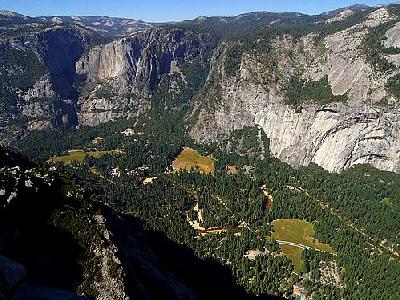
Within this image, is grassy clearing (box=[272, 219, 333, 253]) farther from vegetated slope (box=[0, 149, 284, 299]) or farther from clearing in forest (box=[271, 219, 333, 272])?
vegetated slope (box=[0, 149, 284, 299])

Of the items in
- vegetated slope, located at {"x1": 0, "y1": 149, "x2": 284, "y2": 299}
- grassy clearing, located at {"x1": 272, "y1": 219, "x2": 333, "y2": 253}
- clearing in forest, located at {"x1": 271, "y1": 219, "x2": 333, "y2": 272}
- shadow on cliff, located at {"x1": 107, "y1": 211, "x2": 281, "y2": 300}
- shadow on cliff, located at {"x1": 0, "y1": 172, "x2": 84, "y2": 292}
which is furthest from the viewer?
grassy clearing, located at {"x1": 272, "y1": 219, "x2": 333, "y2": 253}

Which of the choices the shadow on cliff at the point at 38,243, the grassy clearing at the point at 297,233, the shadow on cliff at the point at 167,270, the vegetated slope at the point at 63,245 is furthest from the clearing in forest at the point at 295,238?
the shadow on cliff at the point at 38,243

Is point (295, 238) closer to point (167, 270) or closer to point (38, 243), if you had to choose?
point (167, 270)

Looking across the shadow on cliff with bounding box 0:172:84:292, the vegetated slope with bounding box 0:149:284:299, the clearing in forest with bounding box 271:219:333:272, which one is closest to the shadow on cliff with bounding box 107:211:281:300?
the vegetated slope with bounding box 0:149:284:299

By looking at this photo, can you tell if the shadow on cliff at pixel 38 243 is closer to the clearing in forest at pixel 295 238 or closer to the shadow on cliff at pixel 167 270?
the shadow on cliff at pixel 167 270

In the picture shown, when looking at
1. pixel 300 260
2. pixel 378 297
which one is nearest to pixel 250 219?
pixel 300 260

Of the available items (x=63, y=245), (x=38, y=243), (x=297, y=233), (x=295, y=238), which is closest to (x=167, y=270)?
(x=63, y=245)

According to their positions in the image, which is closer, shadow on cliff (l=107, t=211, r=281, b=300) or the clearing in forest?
shadow on cliff (l=107, t=211, r=281, b=300)

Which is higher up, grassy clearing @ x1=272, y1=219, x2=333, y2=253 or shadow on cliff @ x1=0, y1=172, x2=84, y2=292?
shadow on cliff @ x1=0, y1=172, x2=84, y2=292
